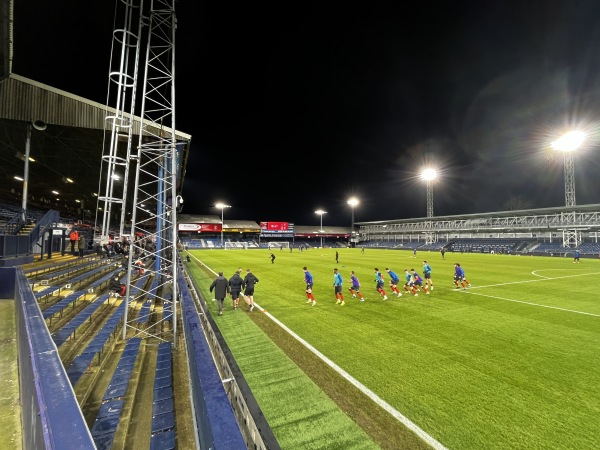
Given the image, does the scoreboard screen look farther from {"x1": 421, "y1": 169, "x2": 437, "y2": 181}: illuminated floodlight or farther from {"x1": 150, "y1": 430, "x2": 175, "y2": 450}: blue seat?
{"x1": 150, "y1": 430, "x2": 175, "y2": 450}: blue seat

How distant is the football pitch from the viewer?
14.7 ft

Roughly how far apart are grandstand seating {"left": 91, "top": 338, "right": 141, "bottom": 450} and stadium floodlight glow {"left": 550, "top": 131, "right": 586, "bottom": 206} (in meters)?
60.8

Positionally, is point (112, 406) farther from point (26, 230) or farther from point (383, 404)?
point (26, 230)

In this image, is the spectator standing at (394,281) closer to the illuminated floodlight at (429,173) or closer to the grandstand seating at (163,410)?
the grandstand seating at (163,410)

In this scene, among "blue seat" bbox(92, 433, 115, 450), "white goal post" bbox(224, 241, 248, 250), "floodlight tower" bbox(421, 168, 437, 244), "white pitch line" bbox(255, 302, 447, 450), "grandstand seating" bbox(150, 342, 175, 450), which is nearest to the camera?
"blue seat" bbox(92, 433, 115, 450)

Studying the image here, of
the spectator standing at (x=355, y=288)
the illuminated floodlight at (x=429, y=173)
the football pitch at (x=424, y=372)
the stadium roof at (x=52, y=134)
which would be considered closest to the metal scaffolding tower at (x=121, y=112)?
the stadium roof at (x=52, y=134)

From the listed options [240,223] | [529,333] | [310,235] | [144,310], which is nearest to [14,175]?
[144,310]

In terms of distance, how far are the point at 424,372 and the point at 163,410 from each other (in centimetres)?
539

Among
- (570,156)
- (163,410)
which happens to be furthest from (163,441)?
(570,156)

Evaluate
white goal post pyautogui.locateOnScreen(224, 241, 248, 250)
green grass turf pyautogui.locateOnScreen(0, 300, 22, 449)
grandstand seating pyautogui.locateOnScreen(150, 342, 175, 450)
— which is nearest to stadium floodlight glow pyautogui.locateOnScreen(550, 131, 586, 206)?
grandstand seating pyautogui.locateOnScreen(150, 342, 175, 450)

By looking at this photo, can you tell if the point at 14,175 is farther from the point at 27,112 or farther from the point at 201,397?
the point at 201,397

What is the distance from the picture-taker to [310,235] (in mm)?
96250

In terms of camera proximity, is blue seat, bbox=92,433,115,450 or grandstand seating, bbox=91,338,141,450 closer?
blue seat, bbox=92,433,115,450

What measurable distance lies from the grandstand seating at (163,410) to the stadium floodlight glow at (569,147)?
198 feet
